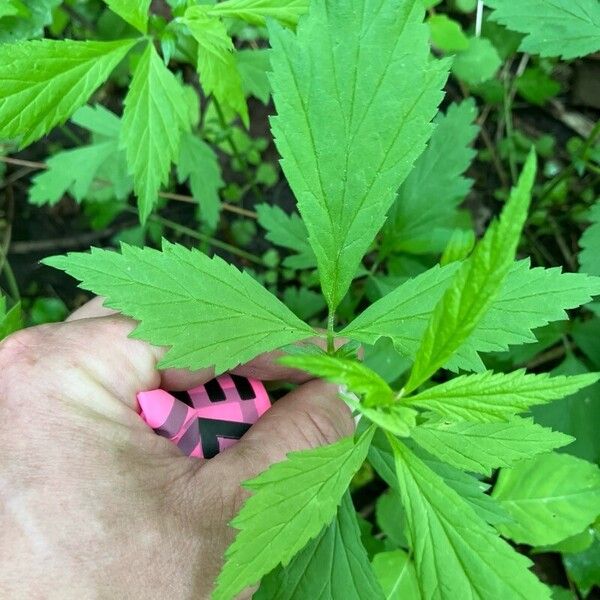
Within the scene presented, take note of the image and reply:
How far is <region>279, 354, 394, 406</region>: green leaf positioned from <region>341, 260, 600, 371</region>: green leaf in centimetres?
29

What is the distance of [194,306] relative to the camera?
135 centimetres

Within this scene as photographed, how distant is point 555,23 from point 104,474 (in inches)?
62.6

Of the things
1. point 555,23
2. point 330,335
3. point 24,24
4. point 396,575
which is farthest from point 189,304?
point 555,23

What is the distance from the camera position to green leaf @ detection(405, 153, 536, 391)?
75 centimetres

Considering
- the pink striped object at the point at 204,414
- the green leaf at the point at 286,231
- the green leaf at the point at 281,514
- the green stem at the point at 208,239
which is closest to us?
the green leaf at the point at 281,514

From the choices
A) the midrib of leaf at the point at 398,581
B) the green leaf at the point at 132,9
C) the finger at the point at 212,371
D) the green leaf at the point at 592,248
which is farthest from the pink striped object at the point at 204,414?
the green leaf at the point at 592,248

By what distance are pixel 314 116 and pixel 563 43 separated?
2.97ft

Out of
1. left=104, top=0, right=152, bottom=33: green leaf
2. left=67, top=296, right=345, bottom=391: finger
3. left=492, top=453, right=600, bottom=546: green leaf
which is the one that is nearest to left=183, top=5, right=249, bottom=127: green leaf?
left=104, top=0, right=152, bottom=33: green leaf

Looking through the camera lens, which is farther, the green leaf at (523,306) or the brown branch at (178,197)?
the brown branch at (178,197)

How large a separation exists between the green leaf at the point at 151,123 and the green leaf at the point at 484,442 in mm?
930

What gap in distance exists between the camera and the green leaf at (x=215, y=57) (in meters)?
1.57

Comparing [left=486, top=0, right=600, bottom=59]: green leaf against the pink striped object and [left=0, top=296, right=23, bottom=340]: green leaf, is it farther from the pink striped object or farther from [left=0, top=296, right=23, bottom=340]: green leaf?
[left=0, top=296, right=23, bottom=340]: green leaf

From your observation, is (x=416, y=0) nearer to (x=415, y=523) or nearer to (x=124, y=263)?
(x=124, y=263)

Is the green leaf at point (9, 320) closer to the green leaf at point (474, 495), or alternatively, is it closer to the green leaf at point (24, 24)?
the green leaf at point (24, 24)
